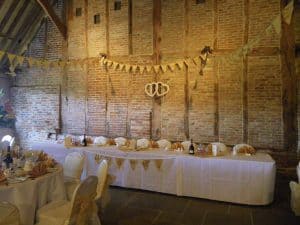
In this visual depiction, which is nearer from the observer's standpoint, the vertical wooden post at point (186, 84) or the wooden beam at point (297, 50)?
the wooden beam at point (297, 50)

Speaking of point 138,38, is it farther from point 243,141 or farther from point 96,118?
point 243,141

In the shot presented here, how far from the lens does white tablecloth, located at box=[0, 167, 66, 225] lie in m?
2.73

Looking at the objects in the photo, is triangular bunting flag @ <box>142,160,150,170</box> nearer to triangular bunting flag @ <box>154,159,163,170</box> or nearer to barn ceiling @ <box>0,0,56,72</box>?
triangular bunting flag @ <box>154,159,163,170</box>

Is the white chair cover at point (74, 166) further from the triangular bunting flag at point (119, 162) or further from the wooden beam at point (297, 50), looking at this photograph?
the wooden beam at point (297, 50)

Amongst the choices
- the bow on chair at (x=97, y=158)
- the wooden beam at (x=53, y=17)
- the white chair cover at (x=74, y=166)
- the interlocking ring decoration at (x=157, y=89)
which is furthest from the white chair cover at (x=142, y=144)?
the wooden beam at (x=53, y=17)

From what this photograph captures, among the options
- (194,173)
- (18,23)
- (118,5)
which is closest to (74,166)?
(194,173)

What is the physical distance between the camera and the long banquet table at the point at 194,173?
4.13 m

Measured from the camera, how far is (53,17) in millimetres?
6840

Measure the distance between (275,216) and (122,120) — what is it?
4005mm

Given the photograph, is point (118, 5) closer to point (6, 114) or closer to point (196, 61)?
point (196, 61)

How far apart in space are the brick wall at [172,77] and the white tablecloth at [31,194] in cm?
345

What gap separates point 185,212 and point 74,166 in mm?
1801

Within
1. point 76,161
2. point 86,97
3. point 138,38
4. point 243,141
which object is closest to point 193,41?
point 138,38

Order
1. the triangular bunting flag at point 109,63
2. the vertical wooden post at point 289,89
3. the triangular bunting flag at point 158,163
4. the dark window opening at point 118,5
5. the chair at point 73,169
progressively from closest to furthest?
the chair at point 73,169, the triangular bunting flag at point 158,163, the vertical wooden post at point 289,89, the triangular bunting flag at point 109,63, the dark window opening at point 118,5
